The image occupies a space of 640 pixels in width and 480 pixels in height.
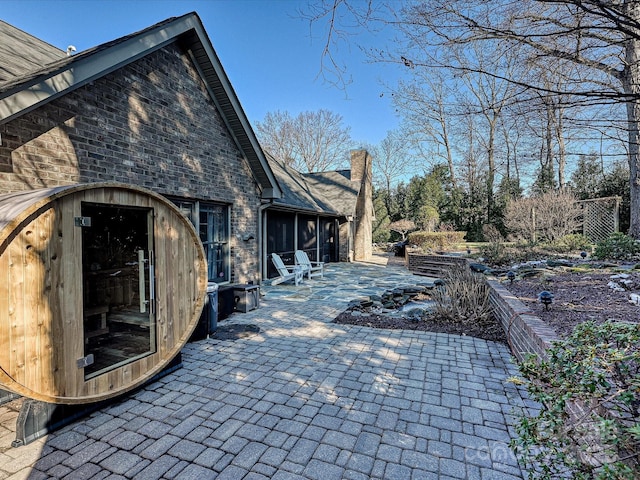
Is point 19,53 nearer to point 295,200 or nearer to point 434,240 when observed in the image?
point 295,200

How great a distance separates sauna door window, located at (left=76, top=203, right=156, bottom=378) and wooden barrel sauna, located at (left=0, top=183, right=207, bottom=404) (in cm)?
4

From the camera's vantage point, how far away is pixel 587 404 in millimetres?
1814

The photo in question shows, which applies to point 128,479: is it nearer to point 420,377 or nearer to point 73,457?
point 73,457

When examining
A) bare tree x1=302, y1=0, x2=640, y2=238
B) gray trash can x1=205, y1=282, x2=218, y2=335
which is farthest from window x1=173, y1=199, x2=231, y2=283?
bare tree x1=302, y1=0, x2=640, y2=238

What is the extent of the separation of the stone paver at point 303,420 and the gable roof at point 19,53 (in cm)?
376

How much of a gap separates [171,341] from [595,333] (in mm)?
3833

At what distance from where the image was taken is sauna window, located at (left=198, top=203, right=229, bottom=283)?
724 cm

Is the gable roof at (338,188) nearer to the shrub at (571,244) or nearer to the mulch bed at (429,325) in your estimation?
the shrub at (571,244)

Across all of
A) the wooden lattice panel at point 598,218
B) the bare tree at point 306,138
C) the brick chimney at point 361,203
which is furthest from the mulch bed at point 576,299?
the bare tree at point 306,138

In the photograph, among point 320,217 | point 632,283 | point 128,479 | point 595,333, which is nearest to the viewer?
point 595,333

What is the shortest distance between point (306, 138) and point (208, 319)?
28.6 meters

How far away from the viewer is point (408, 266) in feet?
46.8

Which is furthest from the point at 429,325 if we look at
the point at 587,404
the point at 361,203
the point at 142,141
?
the point at 361,203

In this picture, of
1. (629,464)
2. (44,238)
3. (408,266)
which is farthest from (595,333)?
(408,266)
